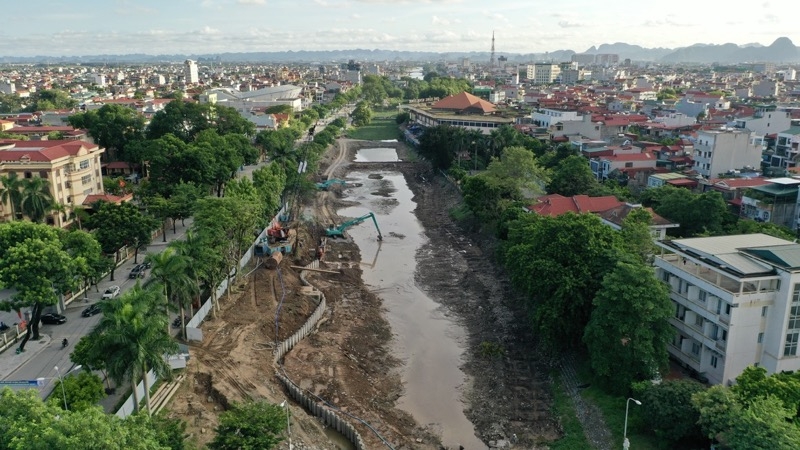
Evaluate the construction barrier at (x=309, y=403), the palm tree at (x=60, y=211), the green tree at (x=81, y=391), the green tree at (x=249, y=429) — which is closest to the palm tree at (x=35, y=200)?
the palm tree at (x=60, y=211)

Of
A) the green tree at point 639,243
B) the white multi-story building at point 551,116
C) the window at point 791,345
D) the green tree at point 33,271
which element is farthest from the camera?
the white multi-story building at point 551,116

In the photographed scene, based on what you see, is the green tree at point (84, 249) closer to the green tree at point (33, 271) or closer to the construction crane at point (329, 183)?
the green tree at point (33, 271)

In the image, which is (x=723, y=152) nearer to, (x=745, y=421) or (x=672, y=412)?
(x=672, y=412)

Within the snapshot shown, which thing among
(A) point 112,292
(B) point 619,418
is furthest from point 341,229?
(B) point 619,418

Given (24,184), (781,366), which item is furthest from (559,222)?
(24,184)

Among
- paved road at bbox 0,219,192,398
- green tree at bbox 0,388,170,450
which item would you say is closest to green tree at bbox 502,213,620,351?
green tree at bbox 0,388,170,450

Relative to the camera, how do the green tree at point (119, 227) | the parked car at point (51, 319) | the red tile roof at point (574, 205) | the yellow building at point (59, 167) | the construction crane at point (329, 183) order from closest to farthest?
the parked car at point (51, 319)
the green tree at point (119, 227)
the red tile roof at point (574, 205)
the yellow building at point (59, 167)
the construction crane at point (329, 183)
